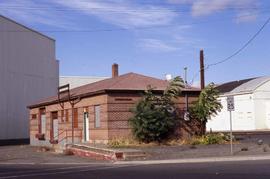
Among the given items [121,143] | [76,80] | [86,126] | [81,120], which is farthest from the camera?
[76,80]

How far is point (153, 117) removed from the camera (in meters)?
31.9

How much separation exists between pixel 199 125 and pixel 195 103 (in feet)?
5.06

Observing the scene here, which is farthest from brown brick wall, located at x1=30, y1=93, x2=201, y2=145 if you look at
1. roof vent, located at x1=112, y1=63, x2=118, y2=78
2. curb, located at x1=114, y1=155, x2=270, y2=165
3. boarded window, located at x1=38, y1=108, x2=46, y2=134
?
roof vent, located at x1=112, y1=63, x2=118, y2=78

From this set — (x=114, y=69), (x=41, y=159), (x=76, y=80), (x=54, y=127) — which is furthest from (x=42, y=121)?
(x=76, y=80)

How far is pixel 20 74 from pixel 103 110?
2564 centimetres

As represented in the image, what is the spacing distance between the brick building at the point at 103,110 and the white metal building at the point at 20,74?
1317 cm

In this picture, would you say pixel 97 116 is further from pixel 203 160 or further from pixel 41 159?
pixel 203 160

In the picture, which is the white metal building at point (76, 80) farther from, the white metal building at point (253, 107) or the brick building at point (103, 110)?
the brick building at point (103, 110)

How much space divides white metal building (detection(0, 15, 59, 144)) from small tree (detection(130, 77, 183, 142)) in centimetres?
2489

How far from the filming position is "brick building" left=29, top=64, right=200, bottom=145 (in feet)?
108

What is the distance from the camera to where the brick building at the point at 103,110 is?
1302 inches

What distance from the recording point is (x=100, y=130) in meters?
33.9

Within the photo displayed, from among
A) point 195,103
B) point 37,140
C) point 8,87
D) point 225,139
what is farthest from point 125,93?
point 8,87

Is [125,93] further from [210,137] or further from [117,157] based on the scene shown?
[117,157]
